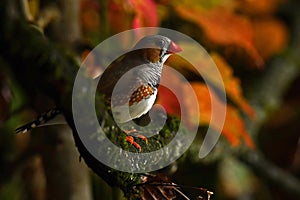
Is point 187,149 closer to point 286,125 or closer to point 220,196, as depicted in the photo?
point 220,196

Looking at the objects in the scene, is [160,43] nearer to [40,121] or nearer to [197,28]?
[40,121]

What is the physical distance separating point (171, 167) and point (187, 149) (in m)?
0.11

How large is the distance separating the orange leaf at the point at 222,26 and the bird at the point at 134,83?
1.93 ft

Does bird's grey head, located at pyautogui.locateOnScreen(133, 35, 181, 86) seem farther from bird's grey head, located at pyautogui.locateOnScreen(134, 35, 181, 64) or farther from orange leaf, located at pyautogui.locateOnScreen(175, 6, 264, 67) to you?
orange leaf, located at pyautogui.locateOnScreen(175, 6, 264, 67)

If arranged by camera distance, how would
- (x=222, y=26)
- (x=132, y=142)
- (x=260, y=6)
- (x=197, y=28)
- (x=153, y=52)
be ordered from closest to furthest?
1. (x=132, y=142)
2. (x=153, y=52)
3. (x=222, y=26)
4. (x=197, y=28)
5. (x=260, y=6)

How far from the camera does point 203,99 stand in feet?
5.14

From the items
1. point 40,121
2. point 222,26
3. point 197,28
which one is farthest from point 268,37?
point 40,121

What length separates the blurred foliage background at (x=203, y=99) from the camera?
143 cm

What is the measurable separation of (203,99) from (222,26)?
0.83 feet

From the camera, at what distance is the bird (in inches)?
38.2

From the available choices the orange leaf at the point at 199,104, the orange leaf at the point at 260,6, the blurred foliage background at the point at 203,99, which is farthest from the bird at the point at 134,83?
the orange leaf at the point at 260,6

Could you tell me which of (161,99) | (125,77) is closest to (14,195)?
(161,99)

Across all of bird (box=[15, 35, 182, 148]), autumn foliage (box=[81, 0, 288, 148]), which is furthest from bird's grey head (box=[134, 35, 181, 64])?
autumn foliage (box=[81, 0, 288, 148])

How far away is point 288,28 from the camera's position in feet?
8.92
